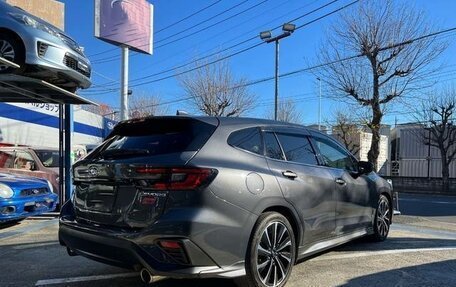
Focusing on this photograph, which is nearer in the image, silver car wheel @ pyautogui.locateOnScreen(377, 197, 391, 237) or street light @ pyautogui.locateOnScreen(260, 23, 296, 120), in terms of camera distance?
silver car wheel @ pyautogui.locateOnScreen(377, 197, 391, 237)

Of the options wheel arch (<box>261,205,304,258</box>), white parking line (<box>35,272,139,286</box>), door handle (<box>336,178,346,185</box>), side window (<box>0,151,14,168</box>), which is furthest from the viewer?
side window (<box>0,151,14,168</box>)

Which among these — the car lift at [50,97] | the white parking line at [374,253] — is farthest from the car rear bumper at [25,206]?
the white parking line at [374,253]

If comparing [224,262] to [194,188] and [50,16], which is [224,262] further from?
[50,16]

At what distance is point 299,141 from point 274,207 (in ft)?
3.72

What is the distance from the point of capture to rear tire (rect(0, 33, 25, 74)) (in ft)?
26.2

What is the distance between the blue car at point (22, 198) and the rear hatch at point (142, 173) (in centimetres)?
372

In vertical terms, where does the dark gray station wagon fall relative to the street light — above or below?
→ below

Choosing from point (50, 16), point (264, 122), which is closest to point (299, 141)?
point (264, 122)

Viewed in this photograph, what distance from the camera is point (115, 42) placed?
21.5 m

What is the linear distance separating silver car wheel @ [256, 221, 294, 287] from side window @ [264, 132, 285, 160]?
70cm

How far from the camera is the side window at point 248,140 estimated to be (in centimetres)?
474

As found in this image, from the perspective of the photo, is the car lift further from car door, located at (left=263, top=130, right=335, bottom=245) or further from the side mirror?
the side mirror

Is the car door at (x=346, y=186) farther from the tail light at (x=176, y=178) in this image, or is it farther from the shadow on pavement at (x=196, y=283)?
the tail light at (x=176, y=178)

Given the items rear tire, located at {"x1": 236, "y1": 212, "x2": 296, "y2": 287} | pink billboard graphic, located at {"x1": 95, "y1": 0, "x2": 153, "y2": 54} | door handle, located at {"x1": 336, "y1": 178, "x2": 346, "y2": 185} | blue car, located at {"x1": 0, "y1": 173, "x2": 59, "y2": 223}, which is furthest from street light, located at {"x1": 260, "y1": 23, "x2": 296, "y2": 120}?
rear tire, located at {"x1": 236, "y1": 212, "x2": 296, "y2": 287}
